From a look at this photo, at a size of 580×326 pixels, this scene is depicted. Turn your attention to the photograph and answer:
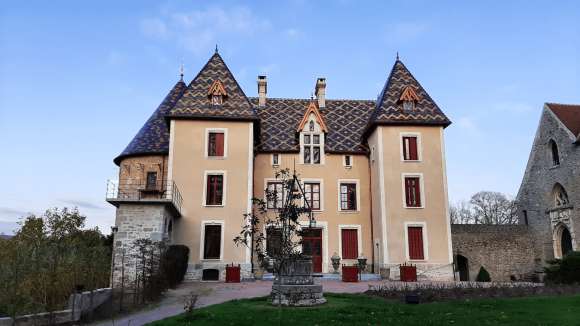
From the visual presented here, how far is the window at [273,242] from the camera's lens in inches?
343

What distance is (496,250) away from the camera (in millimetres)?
25859

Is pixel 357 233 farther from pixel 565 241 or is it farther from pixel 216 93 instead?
pixel 565 241

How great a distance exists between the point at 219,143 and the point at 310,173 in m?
4.98

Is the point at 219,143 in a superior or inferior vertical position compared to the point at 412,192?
superior

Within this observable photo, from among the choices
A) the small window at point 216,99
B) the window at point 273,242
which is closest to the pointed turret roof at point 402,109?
the small window at point 216,99

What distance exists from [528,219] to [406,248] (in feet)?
40.5

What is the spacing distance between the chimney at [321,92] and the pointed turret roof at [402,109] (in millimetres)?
4288

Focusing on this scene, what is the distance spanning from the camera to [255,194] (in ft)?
74.4

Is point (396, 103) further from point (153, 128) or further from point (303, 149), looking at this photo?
point (153, 128)

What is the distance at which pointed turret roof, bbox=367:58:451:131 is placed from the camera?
22250mm

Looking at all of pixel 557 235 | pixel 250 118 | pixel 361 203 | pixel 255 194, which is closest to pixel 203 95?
pixel 250 118

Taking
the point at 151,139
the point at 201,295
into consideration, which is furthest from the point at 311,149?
the point at 201,295

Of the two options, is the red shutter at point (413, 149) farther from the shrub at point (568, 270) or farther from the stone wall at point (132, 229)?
the stone wall at point (132, 229)

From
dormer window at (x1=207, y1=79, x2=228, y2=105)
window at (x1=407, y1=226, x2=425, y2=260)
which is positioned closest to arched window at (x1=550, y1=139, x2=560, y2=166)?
window at (x1=407, y1=226, x2=425, y2=260)
